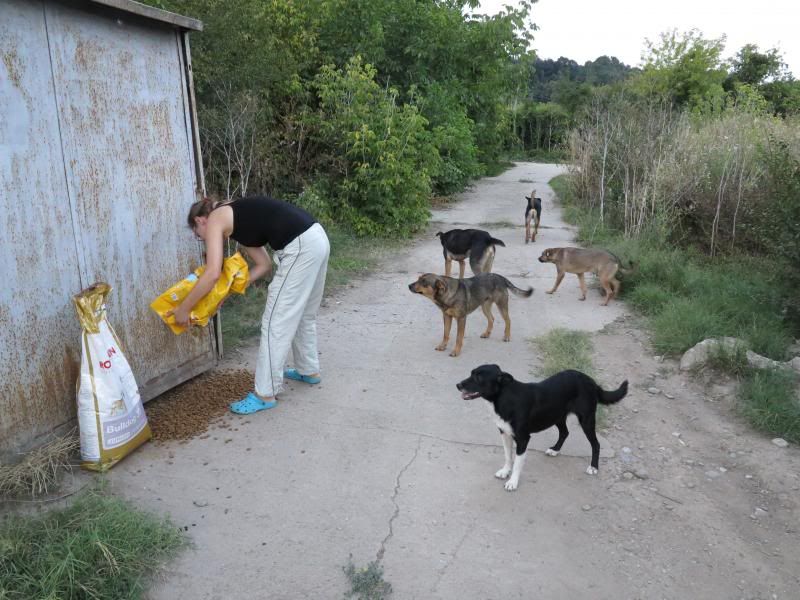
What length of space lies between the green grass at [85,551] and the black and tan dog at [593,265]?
602cm

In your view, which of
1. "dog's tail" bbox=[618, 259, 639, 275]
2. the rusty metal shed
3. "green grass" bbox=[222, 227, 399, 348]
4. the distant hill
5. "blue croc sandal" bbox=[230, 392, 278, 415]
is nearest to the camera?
the rusty metal shed

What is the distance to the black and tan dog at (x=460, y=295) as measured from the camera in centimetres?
575

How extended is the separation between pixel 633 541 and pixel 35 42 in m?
4.39

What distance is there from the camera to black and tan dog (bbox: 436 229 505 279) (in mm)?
8023

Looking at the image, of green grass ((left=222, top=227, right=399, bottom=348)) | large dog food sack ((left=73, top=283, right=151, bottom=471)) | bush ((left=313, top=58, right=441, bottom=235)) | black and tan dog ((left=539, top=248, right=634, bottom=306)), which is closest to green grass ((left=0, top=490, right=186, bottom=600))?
large dog food sack ((left=73, top=283, right=151, bottom=471))

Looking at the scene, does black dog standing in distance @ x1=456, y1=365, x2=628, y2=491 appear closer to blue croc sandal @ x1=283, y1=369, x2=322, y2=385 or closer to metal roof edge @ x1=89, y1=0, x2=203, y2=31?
blue croc sandal @ x1=283, y1=369, x2=322, y2=385

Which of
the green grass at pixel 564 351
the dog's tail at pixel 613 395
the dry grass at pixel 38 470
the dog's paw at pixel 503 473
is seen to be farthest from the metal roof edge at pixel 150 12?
the green grass at pixel 564 351

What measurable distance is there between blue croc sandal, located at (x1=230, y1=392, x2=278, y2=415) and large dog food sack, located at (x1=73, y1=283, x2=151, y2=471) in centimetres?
87

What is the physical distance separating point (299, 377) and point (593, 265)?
4329mm

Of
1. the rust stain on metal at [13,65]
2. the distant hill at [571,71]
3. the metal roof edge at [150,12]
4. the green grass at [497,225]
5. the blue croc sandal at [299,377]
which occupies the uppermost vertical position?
the distant hill at [571,71]

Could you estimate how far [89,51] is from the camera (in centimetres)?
383

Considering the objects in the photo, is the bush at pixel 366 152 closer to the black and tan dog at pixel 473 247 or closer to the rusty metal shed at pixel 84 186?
the black and tan dog at pixel 473 247

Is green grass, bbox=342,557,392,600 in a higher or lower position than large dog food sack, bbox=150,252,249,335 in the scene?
lower

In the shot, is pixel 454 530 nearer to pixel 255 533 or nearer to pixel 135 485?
pixel 255 533
